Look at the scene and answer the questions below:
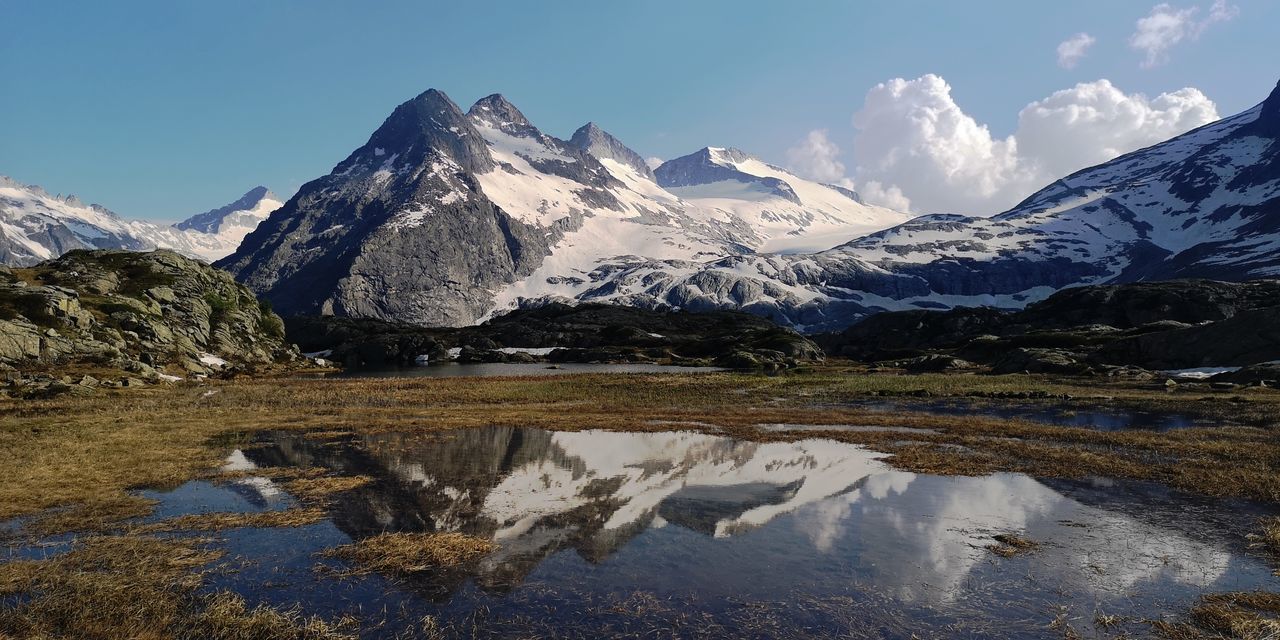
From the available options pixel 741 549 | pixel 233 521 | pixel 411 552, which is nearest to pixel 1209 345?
pixel 741 549

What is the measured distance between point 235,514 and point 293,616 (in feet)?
30.2

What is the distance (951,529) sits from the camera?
19.5m

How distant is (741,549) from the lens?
1767 centimetres

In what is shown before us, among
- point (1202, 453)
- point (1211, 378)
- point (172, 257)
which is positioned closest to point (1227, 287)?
point (1211, 378)

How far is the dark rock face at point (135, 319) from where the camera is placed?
70.6 m

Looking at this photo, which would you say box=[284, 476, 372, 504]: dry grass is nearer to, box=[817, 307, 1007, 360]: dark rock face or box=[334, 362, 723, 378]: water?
box=[334, 362, 723, 378]: water

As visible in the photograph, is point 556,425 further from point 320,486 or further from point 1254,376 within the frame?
point 1254,376

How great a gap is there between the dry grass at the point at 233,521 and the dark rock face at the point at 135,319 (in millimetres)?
58690

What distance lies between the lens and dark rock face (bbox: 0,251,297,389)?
70625 millimetres

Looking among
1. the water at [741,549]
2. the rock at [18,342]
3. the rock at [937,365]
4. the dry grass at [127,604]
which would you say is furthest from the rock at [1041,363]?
the rock at [18,342]

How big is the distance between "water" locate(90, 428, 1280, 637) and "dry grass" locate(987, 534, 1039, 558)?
1.04 ft

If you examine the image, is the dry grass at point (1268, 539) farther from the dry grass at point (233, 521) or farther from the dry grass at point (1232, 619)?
the dry grass at point (233, 521)

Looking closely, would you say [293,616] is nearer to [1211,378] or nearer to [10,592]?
[10,592]

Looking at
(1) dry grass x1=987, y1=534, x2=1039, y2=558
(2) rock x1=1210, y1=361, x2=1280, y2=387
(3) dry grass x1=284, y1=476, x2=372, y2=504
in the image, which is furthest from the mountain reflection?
(2) rock x1=1210, y1=361, x2=1280, y2=387
